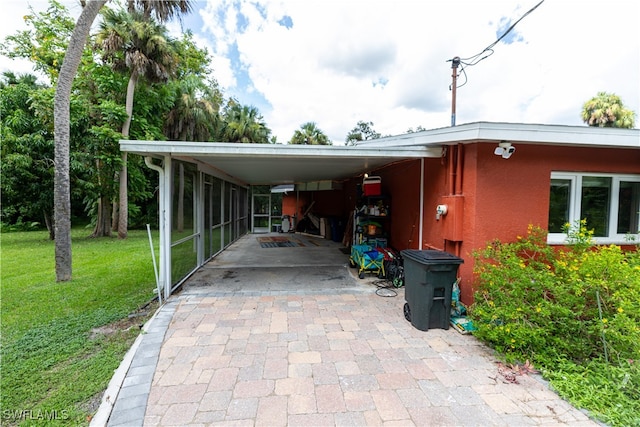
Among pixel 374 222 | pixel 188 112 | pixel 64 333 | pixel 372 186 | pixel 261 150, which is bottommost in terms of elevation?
pixel 64 333

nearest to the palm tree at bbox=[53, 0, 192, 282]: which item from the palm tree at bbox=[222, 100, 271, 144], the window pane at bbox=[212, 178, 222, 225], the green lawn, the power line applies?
the green lawn

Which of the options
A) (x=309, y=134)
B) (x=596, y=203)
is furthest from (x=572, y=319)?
(x=309, y=134)

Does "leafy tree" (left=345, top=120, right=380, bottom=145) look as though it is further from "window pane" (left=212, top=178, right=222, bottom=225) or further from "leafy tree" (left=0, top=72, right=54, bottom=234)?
"window pane" (left=212, top=178, right=222, bottom=225)

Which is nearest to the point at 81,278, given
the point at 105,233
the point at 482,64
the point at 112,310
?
the point at 112,310

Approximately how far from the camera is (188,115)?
1528cm

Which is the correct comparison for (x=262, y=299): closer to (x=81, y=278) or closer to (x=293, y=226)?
(x=81, y=278)

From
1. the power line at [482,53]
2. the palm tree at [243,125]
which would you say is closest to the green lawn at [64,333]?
the power line at [482,53]

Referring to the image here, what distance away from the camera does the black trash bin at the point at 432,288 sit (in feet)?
11.1

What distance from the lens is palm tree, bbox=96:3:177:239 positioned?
34.0ft

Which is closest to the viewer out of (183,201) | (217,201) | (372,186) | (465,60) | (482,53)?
(183,201)

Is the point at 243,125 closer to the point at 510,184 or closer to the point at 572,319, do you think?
the point at 510,184

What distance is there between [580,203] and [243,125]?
1667 cm

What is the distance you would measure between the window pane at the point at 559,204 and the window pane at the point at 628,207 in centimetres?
92

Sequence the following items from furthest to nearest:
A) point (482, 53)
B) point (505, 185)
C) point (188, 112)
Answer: point (188, 112) < point (482, 53) < point (505, 185)
